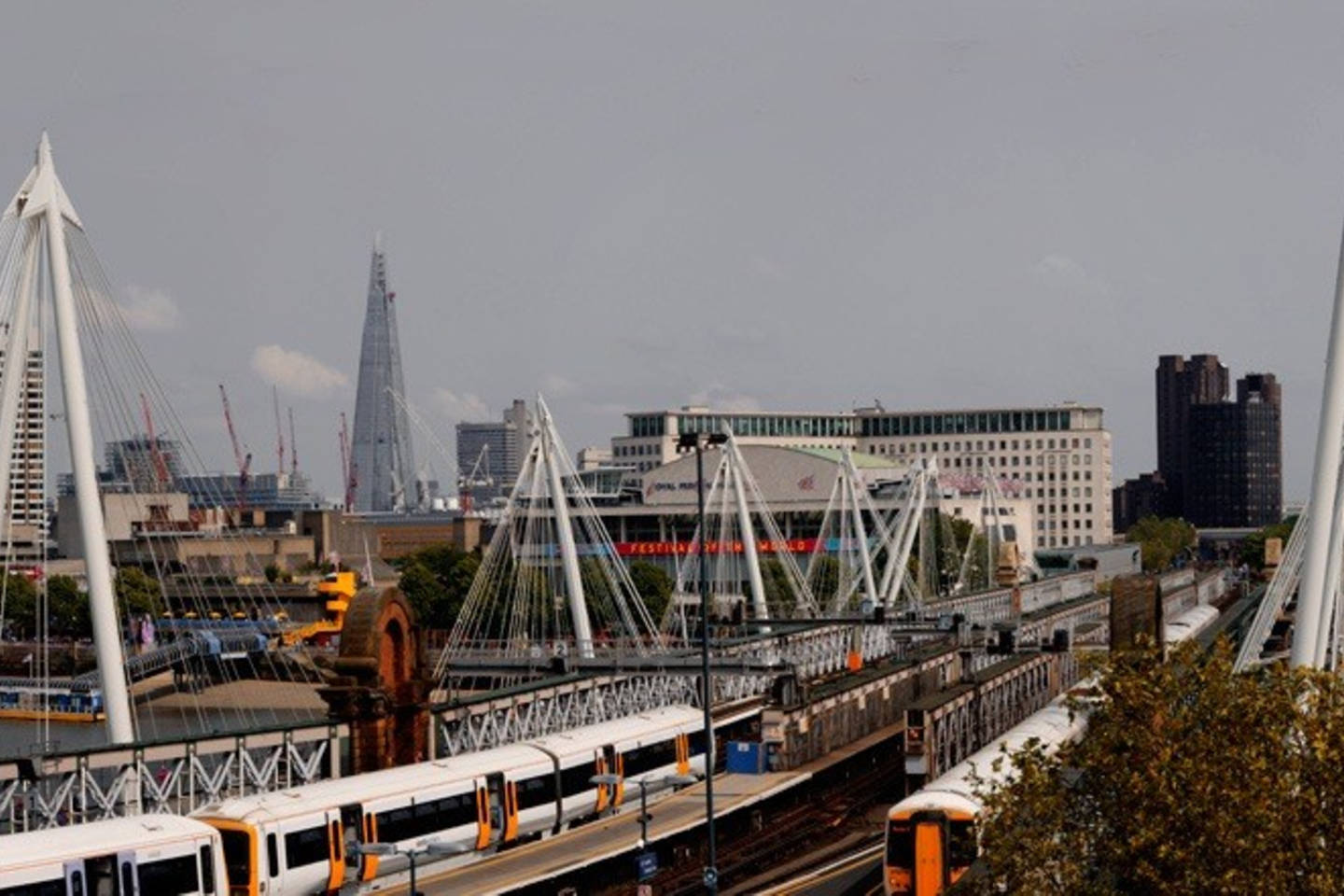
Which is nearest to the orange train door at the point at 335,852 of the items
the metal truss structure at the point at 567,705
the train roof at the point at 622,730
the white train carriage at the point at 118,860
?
the white train carriage at the point at 118,860

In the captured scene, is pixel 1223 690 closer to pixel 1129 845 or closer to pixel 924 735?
pixel 1129 845

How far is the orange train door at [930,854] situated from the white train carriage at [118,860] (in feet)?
52.3

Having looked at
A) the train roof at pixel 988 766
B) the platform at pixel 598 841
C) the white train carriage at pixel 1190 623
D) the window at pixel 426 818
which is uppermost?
the train roof at pixel 988 766

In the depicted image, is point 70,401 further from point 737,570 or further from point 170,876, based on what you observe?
point 737,570

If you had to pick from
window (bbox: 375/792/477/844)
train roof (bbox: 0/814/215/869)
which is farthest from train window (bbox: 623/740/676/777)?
train roof (bbox: 0/814/215/869)

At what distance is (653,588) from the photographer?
18100cm

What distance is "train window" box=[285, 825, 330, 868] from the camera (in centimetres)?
4831

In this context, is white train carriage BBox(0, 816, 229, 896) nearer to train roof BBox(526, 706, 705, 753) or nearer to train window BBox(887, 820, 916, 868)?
train window BBox(887, 820, 916, 868)

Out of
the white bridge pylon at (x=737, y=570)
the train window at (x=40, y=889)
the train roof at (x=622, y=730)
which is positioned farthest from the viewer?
the white bridge pylon at (x=737, y=570)

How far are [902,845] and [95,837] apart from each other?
61.4 ft

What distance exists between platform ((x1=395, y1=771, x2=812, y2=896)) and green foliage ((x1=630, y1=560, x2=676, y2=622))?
101015 mm

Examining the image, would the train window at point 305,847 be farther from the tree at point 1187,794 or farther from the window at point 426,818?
the tree at point 1187,794

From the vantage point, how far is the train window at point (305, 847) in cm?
4831

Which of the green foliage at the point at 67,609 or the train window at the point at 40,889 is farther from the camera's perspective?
the green foliage at the point at 67,609
